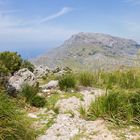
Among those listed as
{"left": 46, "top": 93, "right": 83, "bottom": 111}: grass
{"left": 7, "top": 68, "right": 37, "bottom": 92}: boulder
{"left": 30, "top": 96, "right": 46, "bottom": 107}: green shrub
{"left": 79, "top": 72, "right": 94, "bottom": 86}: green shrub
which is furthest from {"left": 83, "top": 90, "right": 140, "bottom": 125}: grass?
{"left": 79, "top": 72, "right": 94, "bottom": 86}: green shrub

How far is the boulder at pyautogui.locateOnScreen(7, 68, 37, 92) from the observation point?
15828mm

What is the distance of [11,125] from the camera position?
10.2m

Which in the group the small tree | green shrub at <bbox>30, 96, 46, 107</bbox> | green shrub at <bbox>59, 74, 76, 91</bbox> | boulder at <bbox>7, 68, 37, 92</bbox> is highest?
the small tree

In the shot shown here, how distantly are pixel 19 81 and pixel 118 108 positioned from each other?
231 inches

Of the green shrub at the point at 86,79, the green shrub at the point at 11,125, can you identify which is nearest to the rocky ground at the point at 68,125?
the green shrub at the point at 11,125

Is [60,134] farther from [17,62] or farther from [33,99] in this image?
[17,62]

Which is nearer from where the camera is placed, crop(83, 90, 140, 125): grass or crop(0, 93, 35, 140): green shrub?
crop(0, 93, 35, 140): green shrub

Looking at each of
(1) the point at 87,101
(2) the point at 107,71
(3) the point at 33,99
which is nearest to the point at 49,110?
(3) the point at 33,99

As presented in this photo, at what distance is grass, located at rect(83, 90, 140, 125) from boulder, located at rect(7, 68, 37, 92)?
14.4ft

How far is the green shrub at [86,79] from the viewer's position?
19375 mm

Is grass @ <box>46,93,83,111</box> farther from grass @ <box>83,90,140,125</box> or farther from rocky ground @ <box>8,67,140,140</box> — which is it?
grass @ <box>83,90,140,125</box>

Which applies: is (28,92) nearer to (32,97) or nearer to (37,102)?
(32,97)

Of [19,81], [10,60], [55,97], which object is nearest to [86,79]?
[55,97]

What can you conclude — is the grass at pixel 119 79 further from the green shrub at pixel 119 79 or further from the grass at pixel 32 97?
the grass at pixel 32 97
